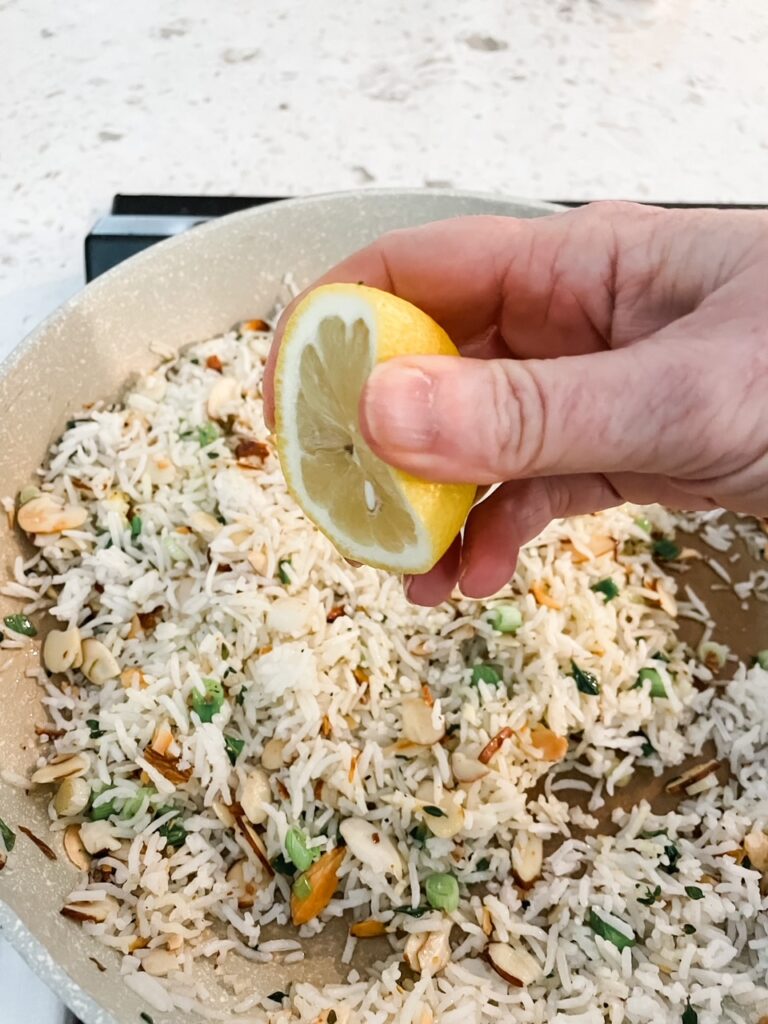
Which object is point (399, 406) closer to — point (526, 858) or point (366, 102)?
point (526, 858)

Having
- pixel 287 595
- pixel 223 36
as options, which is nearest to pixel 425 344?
pixel 287 595

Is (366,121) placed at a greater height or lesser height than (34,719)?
greater

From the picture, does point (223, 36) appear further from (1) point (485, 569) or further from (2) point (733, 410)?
(2) point (733, 410)

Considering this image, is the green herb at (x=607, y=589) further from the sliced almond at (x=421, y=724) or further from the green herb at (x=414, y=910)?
the green herb at (x=414, y=910)

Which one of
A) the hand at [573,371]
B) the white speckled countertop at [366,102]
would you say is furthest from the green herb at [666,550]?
the white speckled countertop at [366,102]

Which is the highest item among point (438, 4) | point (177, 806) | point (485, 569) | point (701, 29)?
point (438, 4)

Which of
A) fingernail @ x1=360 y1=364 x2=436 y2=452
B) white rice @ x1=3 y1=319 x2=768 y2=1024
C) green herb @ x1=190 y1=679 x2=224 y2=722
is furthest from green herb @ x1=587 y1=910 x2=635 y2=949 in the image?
fingernail @ x1=360 y1=364 x2=436 y2=452
